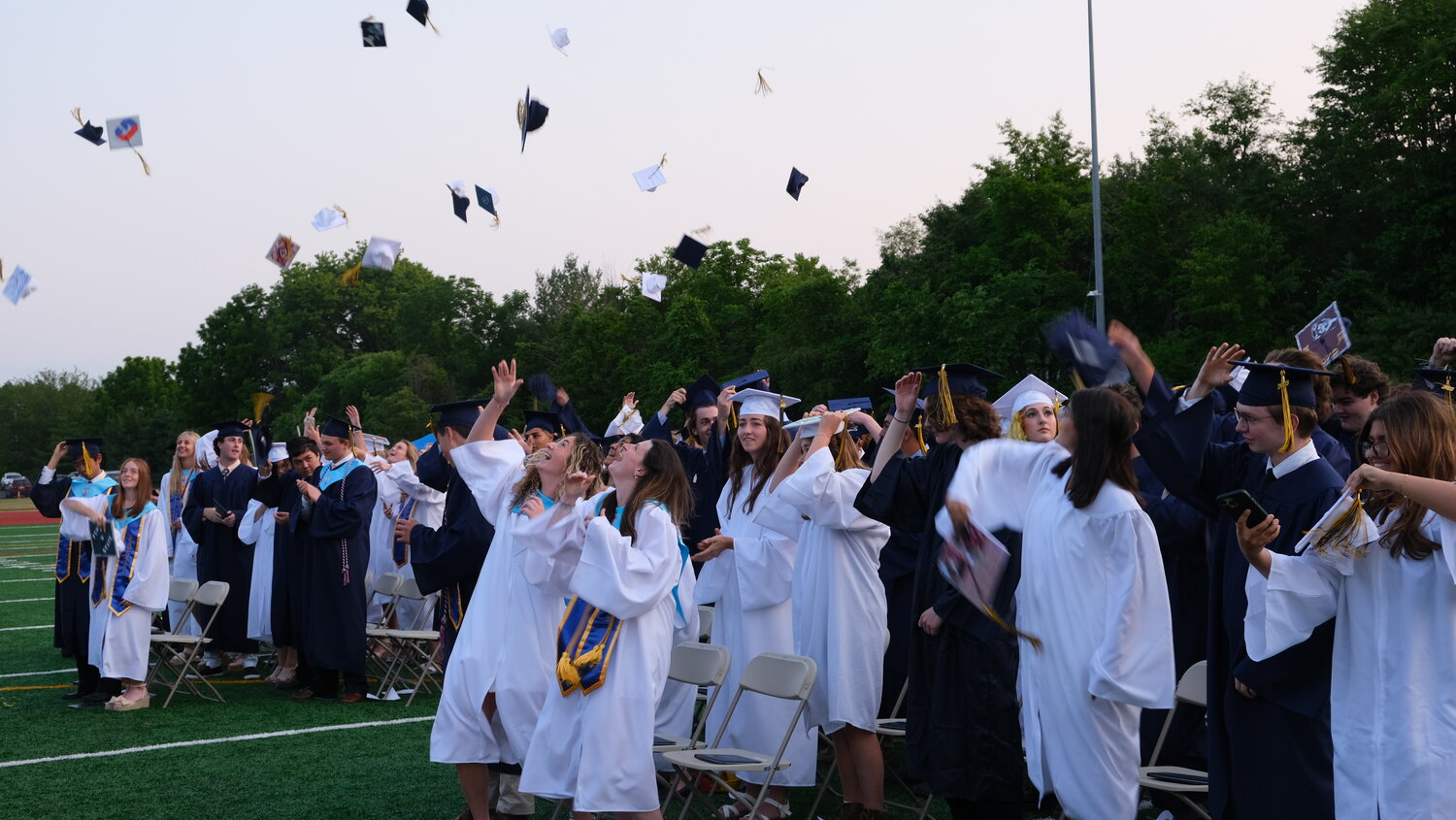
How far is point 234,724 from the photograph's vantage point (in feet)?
29.3

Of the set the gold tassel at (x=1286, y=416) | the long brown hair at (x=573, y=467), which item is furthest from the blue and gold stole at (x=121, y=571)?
the gold tassel at (x=1286, y=416)

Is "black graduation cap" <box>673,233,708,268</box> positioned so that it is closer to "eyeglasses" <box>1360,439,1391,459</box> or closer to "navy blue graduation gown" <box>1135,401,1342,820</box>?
"navy blue graduation gown" <box>1135,401,1342,820</box>

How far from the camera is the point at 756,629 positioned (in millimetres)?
6742

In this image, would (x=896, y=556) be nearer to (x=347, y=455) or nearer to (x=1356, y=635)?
(x=1356, y=635)

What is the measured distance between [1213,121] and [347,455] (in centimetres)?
3308

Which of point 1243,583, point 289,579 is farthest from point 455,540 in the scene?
point 289,579

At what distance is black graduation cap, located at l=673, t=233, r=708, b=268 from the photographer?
10977mm

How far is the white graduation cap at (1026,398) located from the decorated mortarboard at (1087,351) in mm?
1523

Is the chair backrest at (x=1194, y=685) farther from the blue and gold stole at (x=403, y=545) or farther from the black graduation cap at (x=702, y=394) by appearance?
the blue and gold stole at (x=403, y=545)

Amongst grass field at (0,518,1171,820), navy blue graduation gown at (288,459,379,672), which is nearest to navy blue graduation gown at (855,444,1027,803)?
grass field at (0,518,1171,820)

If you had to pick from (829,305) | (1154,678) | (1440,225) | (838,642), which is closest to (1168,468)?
(1154,678)

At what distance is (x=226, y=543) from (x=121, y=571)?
2197 millimetres

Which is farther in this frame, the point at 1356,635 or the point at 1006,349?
the point at 1006,349

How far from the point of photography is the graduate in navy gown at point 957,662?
504 centimetres
